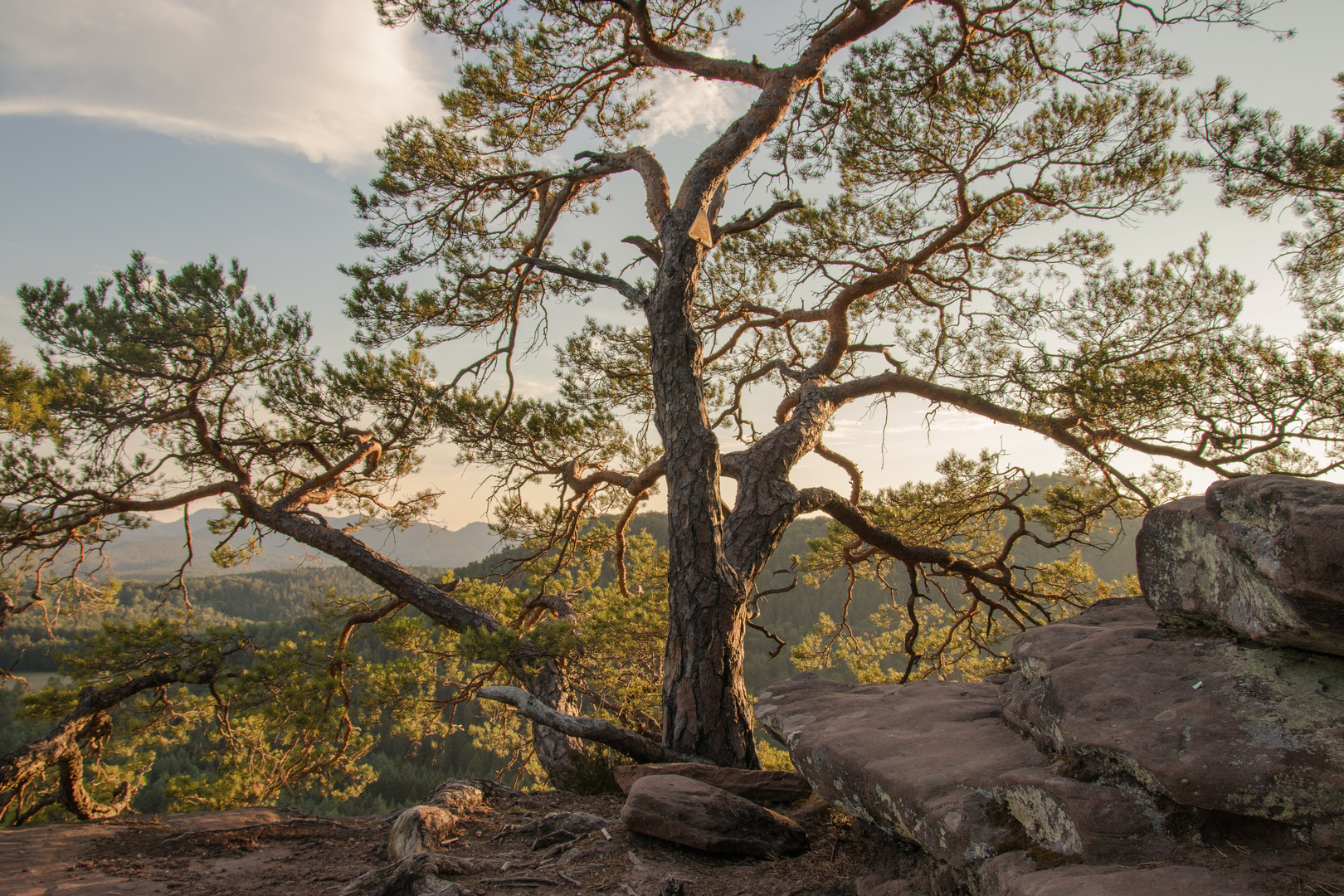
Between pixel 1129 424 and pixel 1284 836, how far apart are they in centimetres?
366

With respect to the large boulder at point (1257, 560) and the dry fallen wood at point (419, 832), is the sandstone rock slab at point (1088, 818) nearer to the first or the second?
the large boulder at point (1257, 560)

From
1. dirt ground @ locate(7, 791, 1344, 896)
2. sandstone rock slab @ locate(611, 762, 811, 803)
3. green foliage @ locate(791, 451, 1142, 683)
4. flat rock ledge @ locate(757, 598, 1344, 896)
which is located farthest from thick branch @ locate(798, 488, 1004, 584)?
flat rock ledge @ locate(757, 598, 1344, 896)

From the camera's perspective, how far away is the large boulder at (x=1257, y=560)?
1.43m

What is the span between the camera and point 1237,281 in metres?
4.25

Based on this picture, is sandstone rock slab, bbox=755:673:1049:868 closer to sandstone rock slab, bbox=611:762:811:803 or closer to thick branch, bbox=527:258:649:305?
sandstone rock slab, bbox=611:762:811:803

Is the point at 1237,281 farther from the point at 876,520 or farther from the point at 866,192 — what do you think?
the point at 876,520

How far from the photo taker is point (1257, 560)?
1578mm

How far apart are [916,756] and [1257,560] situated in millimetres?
1191

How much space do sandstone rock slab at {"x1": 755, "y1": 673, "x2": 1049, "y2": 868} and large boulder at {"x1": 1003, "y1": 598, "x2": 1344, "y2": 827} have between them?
232 millimetres

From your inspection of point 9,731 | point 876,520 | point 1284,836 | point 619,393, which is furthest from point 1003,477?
point 9,731

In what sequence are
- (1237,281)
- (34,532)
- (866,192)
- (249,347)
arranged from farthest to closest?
(866,192) < (249,347) < (34,532) < (1237,281)

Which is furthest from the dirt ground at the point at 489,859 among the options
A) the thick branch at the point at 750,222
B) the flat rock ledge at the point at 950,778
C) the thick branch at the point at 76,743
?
the thick branch at the point at 750,222

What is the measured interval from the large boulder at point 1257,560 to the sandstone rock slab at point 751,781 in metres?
1.90

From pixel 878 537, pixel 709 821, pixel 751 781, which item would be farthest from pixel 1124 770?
pixel 878 537
